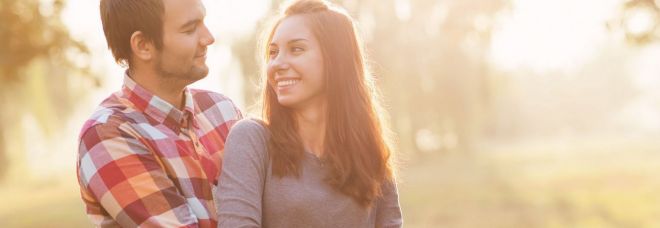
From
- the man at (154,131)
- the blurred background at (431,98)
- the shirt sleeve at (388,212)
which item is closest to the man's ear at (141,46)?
the man at (154,131)

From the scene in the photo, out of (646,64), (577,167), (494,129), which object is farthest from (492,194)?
(646,64)

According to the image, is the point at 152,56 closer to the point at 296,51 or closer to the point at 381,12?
the point at 296,51

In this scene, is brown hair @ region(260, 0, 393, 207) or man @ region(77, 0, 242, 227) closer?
man @ region(77, 0, 242, 227)

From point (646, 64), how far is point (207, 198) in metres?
70.5

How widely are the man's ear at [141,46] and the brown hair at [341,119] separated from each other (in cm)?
37

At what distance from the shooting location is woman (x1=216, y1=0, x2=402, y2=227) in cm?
260

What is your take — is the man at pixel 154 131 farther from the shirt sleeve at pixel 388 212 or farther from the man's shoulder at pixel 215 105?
the shirt sleeve at pixel 388 212

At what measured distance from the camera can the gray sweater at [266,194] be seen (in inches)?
100

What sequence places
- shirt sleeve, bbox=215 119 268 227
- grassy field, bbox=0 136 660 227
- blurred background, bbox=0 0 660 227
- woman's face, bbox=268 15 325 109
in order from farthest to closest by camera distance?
grassy field, bbox=0 136 660 227
blurred background, bbox=0 0 660 227
woman's face, bbox=268 15 325 109
shirt sleeve, bbox=215 119 268 227

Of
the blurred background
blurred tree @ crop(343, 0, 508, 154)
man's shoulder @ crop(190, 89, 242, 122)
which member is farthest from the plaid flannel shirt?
blurred tree @ crop(343, 0, 508, 154)

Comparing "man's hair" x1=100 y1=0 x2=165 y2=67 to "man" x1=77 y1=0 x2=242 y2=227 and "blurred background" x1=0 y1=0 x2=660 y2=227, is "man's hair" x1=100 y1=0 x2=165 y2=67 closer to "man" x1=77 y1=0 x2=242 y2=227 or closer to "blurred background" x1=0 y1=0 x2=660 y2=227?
"man" x1=77 y1=0 x2=242 y2=227

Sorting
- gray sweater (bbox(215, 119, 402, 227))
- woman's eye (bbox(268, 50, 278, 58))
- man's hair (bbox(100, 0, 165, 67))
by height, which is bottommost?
gray sweater (bbox(215, 119, 402, 227))

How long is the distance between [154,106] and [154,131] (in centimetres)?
12

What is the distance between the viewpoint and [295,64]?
2.74m
